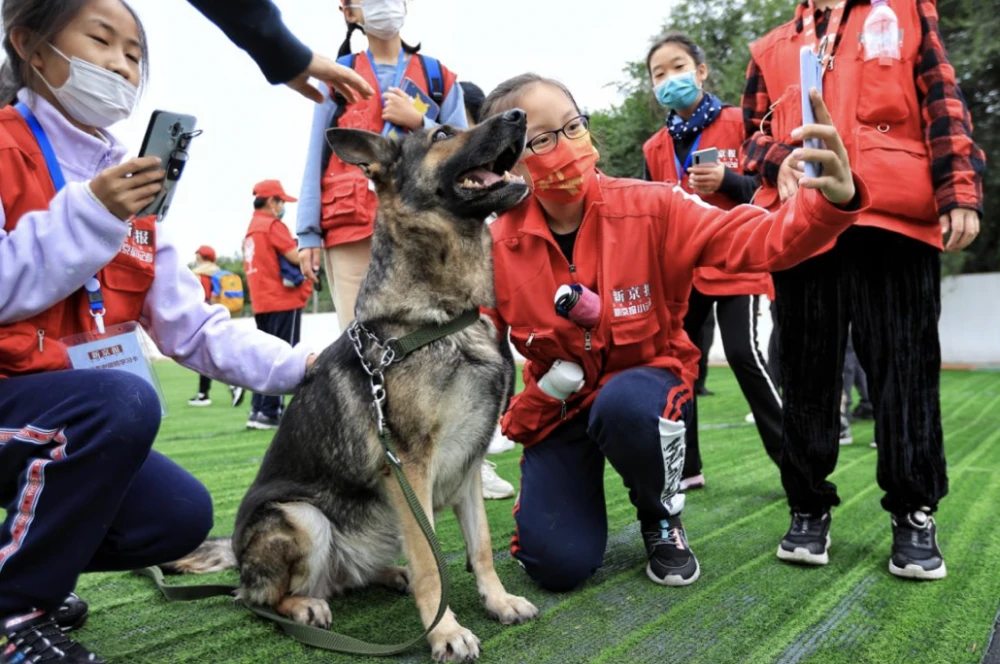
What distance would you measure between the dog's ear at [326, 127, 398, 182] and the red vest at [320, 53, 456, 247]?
913mm

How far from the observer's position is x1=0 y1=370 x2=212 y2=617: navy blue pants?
5.57 ft

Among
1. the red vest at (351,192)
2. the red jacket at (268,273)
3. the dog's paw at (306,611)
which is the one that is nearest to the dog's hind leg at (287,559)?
the dog's paw at (306,611)

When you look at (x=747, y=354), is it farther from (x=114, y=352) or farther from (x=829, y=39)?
(x=114, y=352)

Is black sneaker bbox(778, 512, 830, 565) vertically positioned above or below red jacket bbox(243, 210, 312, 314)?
below

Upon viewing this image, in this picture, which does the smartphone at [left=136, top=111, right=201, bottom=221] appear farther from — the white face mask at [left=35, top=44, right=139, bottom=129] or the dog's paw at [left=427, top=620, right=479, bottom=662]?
the dog's paw at [left=427, top=620, right=479, bottom=662]

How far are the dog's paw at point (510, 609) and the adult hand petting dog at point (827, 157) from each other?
5.05 ft

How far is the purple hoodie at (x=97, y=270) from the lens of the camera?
5.56ft

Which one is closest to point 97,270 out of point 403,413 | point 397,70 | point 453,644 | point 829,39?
point 403,413

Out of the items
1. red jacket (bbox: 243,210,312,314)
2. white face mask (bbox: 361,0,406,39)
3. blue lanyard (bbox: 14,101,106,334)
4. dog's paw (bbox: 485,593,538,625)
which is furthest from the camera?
red jacket (bbox: 243,210,312,314)

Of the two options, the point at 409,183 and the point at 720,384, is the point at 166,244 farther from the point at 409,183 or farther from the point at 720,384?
the point at 720,384

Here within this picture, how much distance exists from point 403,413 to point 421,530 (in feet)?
1.20

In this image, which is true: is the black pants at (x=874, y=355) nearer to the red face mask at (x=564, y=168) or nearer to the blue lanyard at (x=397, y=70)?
the red face mask at (x=564, y=168)

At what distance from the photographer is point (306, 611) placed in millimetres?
2221

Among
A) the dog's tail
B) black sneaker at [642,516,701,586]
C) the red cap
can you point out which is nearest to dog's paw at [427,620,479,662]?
black sneaker at [642,516,701,586]
